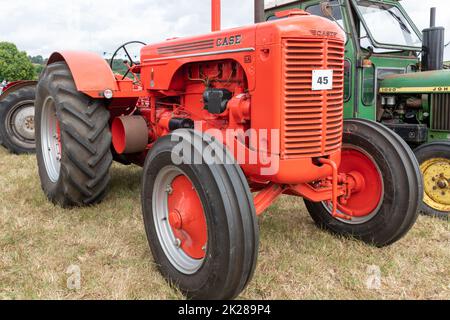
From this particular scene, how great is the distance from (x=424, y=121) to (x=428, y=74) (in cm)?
54

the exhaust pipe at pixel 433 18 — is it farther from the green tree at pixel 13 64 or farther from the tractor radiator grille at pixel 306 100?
the green tree at pixel 13 64

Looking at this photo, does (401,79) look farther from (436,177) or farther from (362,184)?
(362,184)

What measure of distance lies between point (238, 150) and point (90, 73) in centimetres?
195

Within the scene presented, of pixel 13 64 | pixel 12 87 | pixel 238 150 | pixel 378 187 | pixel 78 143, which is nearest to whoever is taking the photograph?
pixel 238 150

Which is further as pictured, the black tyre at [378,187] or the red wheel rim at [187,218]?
the black tyre at [378,187]

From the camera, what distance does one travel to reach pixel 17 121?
740cm

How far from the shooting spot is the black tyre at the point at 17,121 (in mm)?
7305

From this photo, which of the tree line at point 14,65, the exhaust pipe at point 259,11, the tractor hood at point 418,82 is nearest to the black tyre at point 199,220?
the exhaust pipe at point 259,11

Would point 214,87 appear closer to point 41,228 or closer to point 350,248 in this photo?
point 350,248

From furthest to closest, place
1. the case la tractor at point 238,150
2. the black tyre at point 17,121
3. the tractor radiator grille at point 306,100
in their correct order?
the black tyre at point 17,121, the tractor radiator grille at point 306,100, the case la tractor at point 238,150

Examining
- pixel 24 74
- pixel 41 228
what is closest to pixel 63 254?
pixel 41 228

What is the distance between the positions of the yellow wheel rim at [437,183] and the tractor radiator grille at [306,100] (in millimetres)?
2159

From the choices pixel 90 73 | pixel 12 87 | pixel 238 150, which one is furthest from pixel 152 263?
pixel 12 87

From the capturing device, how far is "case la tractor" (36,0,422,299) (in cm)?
238
